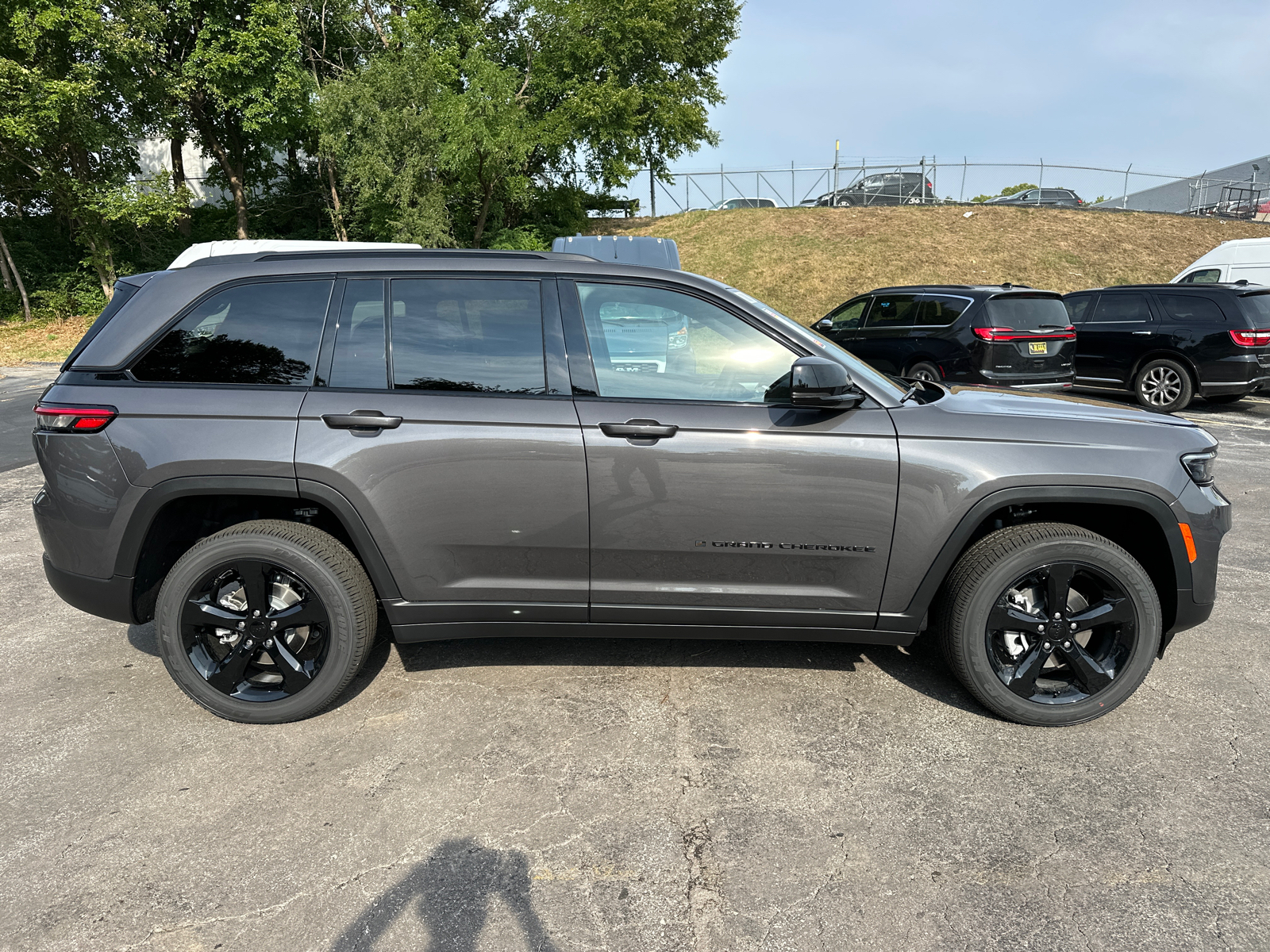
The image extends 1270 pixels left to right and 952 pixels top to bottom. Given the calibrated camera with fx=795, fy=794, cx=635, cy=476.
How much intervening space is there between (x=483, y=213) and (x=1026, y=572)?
23.5 metres

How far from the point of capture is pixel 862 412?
3066 millimetres

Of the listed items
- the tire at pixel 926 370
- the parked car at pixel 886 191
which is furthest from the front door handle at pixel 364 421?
the parked car at pixel 886 191

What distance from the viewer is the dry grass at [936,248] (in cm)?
2433

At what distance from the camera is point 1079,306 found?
465 inches

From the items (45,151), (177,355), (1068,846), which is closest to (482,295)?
(177,355)

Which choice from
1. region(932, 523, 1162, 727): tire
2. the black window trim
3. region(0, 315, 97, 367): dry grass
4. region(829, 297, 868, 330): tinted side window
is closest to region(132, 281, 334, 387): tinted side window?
the black window trim

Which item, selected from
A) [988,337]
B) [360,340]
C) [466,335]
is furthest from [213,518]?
[988,337]

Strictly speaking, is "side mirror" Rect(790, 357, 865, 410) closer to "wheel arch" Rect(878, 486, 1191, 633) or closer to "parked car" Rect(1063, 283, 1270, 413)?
"wheel arch" Rect(878, 486, 1191, 633)

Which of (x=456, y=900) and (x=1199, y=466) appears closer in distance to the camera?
(x=456, y=900)

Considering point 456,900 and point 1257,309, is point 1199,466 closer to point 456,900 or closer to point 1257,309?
point 456,900

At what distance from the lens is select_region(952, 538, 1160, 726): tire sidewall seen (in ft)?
10.1

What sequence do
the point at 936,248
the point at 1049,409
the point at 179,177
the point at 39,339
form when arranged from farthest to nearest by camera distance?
the point at 936,248 → the point at 179,177 → the point at 39,339 → the point at 1049,409

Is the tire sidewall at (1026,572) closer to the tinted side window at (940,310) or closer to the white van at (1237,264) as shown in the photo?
the tinted side window at (940,310)

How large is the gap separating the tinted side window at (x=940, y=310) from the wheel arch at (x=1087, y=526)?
715cm
